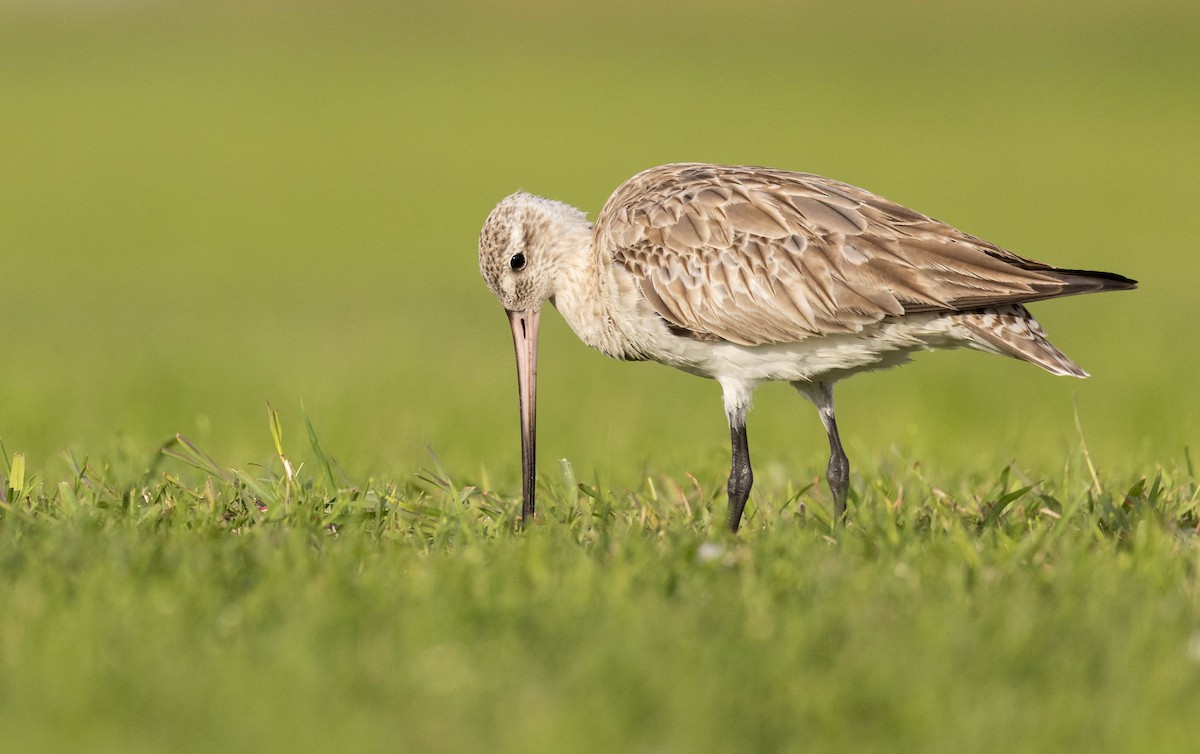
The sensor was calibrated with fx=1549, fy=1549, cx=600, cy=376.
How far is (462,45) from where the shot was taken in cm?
5581

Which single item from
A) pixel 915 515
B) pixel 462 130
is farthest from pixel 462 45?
pixel 915 515

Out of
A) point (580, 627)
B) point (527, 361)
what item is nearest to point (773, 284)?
point (527, 361)

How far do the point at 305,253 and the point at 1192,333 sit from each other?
16.1 m

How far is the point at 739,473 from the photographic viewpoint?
720cm

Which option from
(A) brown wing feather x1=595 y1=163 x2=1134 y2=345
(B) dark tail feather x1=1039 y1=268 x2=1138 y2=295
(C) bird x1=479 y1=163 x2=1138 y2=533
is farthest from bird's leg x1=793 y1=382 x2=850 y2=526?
(B) dark tail feather x1=1039 y1=268 x2=1138 y2=295

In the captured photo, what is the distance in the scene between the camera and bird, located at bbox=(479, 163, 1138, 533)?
686 cm

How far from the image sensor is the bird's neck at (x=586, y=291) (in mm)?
7684

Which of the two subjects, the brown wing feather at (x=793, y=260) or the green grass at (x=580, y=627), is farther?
the brown wing feather at (x=793, y=260)

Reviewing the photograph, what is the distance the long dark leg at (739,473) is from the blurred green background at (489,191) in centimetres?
76

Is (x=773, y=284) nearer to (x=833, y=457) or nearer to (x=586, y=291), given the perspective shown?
(x=833, y=457)

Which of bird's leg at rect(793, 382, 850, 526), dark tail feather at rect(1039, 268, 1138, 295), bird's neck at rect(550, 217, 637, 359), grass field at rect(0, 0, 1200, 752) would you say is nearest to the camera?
grass field at rect(0, 0, 1200, 752)

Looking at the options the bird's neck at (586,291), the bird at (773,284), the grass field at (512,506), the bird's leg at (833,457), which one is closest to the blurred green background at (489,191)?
the grass field at (512,506)

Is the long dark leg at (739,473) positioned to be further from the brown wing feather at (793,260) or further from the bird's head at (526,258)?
the bird's head at (526,258)

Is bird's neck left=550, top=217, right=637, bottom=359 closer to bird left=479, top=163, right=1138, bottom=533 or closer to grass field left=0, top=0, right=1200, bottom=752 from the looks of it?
bird left=479, top=163, right=1138, bottom=533
